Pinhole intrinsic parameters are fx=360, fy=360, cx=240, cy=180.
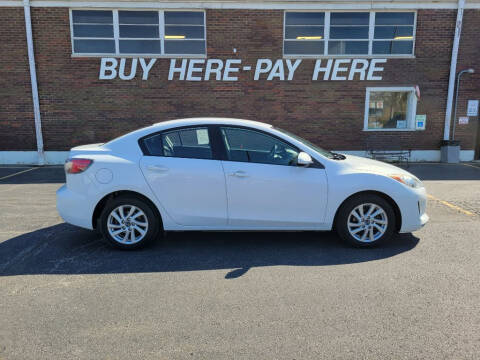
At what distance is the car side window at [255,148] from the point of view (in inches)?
172

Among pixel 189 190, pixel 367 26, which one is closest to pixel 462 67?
pixel 367 26

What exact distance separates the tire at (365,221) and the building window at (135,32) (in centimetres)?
856

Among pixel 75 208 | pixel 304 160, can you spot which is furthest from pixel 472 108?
pixel 75 208

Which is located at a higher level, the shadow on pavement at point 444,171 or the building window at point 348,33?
the building window at point 348,33

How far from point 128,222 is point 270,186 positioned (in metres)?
1.78

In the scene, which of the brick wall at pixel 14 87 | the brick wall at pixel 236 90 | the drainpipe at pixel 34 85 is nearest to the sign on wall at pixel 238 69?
the brick wall at pixel 236 90

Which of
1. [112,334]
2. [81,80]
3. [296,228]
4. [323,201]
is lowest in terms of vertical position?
[112,334]

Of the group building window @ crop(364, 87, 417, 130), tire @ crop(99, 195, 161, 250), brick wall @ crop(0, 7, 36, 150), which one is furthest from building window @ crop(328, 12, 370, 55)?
brick wall @ crop(0, 7, 36, 150)

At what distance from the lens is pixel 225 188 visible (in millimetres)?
4277

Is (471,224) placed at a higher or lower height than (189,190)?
lower

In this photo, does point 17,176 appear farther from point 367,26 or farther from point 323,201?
point 367,26

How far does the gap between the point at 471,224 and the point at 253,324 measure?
4.26 metres

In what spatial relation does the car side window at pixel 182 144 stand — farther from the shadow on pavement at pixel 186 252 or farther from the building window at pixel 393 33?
the building window at pixel 393 33

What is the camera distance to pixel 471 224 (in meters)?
5.42
